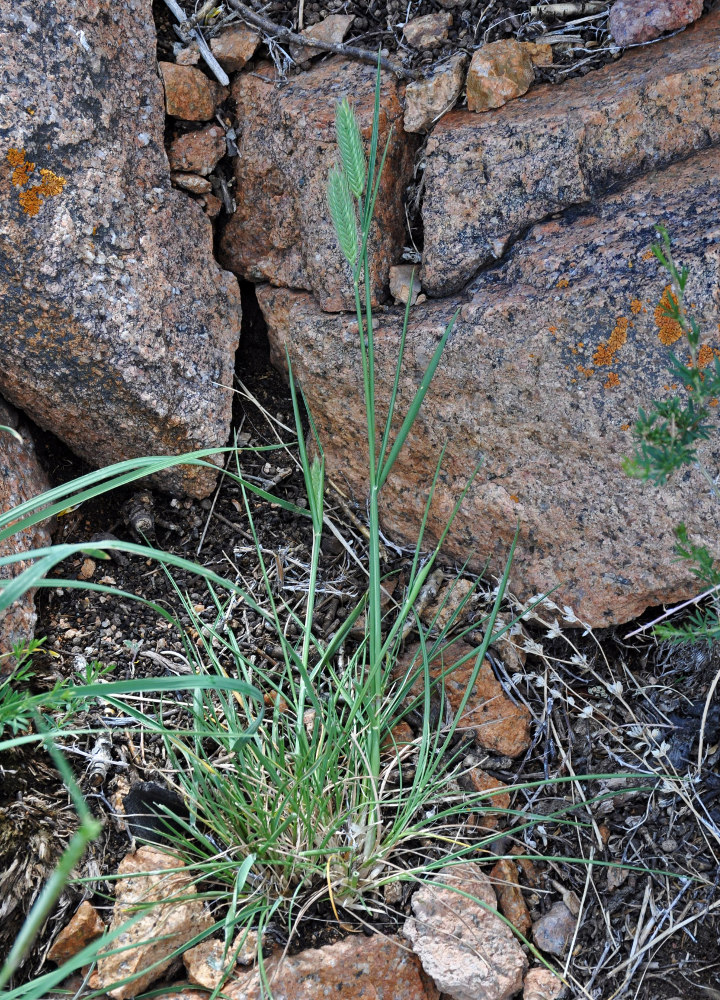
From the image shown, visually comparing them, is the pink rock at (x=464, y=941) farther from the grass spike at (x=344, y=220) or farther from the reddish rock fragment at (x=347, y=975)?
the grass spike at (x=344, y=220)

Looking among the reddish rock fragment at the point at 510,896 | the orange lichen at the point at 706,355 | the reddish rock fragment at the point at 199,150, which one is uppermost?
the reddish rock fragment at the point at 199,150

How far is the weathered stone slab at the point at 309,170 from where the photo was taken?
195cm

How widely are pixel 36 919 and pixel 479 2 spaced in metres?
2.08

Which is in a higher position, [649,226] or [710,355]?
[649,226]

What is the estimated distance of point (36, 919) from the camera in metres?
0.63

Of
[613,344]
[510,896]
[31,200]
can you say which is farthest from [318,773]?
[31,200]

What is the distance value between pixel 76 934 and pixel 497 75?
6.33 ft

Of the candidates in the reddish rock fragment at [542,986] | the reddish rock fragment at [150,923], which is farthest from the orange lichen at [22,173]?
the reddish rock fragment at [542,986]

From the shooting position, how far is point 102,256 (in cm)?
185

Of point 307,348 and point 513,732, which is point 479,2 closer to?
point 307,348

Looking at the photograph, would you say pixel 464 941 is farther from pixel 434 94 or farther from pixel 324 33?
pixel 324 33

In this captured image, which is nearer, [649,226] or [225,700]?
[225,700]

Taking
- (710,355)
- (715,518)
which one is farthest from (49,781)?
(710,355)

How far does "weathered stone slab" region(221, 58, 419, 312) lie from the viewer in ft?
6.41
